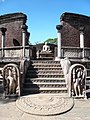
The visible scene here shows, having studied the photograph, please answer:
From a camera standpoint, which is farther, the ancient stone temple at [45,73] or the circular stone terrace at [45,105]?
the ancient stone temple at [45,73]

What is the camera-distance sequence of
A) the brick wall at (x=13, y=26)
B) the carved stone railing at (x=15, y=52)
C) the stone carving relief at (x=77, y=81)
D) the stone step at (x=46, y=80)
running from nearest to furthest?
the stone carving relief at (x=77, y=81), the stone step at (x=46, y=80), the carved stone railing at (x=15, y=52), the brick wall at (x=13, y=26)

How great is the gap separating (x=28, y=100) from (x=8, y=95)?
0.92m

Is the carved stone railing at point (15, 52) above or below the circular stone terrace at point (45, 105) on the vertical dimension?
above

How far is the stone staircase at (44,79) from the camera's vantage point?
6754mm

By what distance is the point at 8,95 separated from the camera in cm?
608

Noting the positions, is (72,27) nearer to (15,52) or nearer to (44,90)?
(15,52)

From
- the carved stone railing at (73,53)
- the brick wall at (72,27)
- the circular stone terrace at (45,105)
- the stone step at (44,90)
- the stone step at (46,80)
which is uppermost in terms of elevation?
the brick wall at (72,27)

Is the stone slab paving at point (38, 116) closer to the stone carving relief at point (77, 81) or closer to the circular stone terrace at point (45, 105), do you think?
the circular stone terrace at point (45, 105)

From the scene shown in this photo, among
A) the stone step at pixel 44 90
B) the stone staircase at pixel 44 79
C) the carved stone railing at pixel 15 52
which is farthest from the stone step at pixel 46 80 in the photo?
the carved stone railing at pixel 15 52

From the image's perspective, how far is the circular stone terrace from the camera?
479 cm

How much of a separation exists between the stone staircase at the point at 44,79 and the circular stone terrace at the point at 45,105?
977 millimetres

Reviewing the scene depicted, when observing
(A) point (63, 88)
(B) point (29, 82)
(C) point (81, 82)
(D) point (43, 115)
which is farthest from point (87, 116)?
(B) point (29, 82)

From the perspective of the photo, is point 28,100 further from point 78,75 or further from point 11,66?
point 78,75

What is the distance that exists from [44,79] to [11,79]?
186cm
